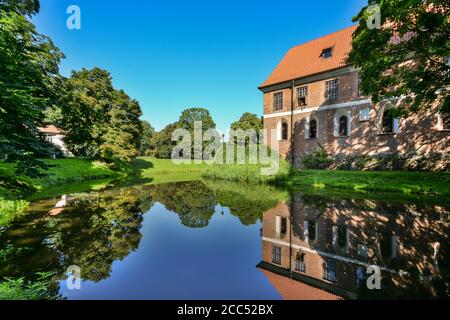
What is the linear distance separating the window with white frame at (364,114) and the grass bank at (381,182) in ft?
20.6

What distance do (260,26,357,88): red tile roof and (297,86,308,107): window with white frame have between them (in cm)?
128

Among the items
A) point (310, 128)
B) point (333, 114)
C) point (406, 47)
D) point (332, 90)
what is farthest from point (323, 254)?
point (332, 90)

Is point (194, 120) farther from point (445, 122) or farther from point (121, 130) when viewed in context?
point (445, 122)

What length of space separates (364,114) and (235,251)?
19.5 m

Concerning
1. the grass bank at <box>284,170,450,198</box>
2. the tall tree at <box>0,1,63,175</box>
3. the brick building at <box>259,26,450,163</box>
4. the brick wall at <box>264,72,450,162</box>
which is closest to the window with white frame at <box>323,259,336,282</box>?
the tall tree at <box>0,1,63,175</box>

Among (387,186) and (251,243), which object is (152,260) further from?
(387,186)

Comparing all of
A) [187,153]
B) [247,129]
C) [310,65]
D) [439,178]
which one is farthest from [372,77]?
[247,129]

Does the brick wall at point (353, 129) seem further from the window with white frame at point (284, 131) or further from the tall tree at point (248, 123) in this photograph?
the tall tree at point (248, 123)

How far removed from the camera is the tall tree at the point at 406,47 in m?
9.25

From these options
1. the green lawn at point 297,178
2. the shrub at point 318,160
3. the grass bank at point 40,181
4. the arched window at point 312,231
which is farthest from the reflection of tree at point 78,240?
the shrub at point 318,160

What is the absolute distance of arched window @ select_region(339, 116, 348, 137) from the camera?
20.6 metres

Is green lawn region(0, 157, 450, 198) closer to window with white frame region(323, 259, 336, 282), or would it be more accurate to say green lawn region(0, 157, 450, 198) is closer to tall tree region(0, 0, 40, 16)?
tall tree region(0, 0, 40, 16)

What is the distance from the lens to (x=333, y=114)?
21.1 meters
